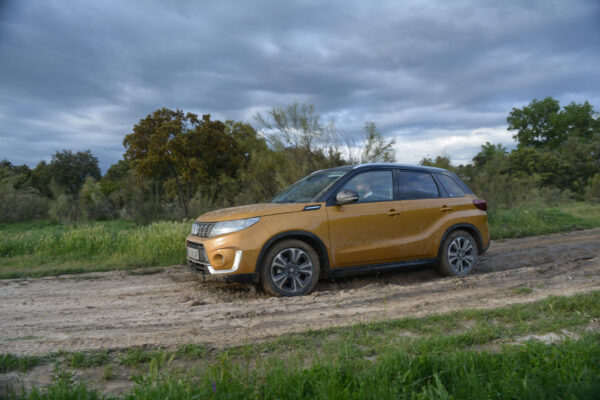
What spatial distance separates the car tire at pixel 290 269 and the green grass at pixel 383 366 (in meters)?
1.48

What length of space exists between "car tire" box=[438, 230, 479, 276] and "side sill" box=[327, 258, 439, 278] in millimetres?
205

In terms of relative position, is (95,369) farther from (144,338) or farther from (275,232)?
(275,232)

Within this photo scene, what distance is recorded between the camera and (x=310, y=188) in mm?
6320

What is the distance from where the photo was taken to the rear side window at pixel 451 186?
688cm

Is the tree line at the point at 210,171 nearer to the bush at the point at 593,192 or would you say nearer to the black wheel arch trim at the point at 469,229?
the bush at the point at 593,192

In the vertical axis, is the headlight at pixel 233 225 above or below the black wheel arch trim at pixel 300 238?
above

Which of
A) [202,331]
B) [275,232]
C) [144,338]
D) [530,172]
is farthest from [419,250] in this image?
[530,172]

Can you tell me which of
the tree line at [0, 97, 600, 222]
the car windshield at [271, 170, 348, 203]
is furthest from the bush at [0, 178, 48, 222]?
the car windshield at [271, 170, 348, 203]

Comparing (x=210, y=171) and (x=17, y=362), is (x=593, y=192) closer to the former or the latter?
(x=210, y=171)

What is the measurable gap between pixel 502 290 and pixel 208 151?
962 inches

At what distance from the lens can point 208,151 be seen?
91.0 feet

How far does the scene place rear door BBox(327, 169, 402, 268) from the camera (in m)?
5.71

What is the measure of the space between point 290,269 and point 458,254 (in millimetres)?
2993

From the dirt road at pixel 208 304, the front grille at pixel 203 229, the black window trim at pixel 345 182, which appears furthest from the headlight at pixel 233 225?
the black window trim at pixel 345 182
